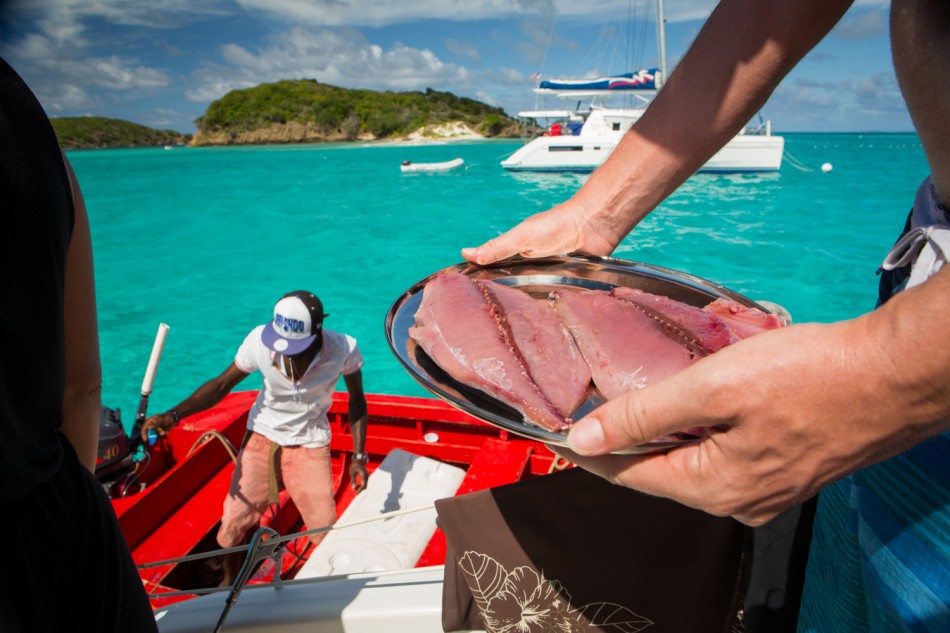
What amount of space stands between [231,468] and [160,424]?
98 cm

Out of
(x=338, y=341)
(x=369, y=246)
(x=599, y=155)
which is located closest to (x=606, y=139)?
(x=599, y=155)

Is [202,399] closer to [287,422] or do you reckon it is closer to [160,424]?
[160,424]

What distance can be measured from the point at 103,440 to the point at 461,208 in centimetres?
2235

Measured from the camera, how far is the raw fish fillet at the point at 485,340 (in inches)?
50.4

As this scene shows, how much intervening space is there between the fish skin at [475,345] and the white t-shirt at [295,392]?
9.83 ft

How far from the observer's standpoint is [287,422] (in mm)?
4414

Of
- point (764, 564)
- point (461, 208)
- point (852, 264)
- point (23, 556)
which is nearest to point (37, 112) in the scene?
point (23, 556)

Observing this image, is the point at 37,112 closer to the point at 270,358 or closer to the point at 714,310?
the point at 714,310

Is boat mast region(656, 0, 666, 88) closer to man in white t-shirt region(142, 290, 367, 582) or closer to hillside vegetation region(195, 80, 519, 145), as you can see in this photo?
man in white t-shirt region(142, 290, 367, 582)

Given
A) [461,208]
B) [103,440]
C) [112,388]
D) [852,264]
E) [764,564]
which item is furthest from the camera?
[461,208]

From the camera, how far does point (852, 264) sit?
16172 millimetres

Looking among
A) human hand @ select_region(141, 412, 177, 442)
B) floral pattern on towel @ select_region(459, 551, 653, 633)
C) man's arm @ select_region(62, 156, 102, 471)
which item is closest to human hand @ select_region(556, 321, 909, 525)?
floral pattern on towel @ select_region(459, 551, 653, 633)

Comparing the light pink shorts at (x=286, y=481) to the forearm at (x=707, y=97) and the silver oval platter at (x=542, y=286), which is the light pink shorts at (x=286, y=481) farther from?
the forearm at (x=707, y=97)

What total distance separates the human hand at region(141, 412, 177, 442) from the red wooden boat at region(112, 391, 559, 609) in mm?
354
